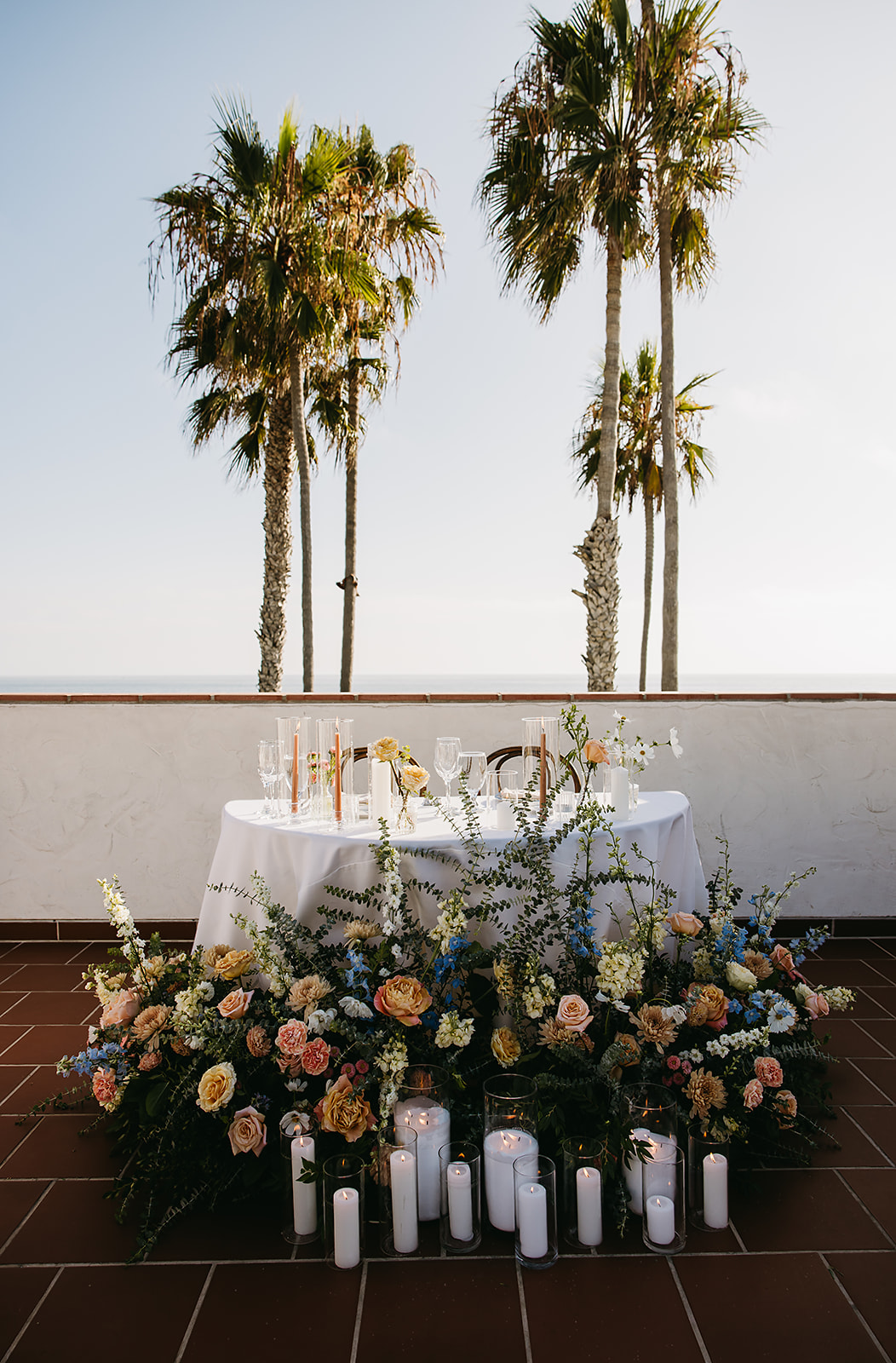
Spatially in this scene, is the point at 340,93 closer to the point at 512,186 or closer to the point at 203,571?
the point at 512,186

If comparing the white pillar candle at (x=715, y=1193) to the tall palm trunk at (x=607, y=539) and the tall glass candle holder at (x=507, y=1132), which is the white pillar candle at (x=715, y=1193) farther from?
the tall palm trunk at (x=607, y=539)

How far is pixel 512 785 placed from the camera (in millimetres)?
2232

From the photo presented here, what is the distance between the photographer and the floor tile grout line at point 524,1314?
1.35m

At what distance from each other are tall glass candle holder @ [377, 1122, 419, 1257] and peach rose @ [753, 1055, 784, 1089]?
0.80 meters

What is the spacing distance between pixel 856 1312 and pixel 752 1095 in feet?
1.29

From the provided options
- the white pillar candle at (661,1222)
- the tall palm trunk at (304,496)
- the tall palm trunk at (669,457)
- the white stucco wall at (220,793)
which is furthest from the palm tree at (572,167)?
the white pillar candle at (661,1222)

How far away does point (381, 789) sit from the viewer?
2.27 meters

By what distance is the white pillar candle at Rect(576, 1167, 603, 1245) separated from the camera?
1602 millimetres

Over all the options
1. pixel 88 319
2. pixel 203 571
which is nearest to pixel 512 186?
pixel 88 319

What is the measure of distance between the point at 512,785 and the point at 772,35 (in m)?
7.40

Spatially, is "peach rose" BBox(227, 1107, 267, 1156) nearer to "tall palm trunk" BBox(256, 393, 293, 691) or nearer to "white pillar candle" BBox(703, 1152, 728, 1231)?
"white pillar candle" BBox(703, 1152, 728, 1231)

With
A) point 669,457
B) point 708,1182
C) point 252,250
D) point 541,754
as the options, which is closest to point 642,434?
point 669,457

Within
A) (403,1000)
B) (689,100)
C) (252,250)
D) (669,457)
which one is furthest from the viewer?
(669,457)

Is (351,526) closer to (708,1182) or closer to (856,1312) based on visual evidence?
(708,1182)
